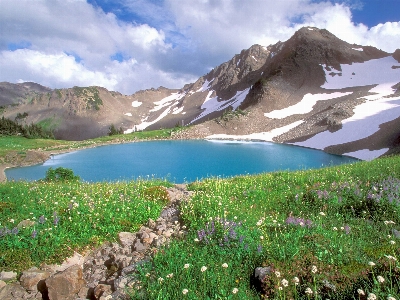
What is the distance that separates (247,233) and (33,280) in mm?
5450

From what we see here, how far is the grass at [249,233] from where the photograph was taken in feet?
16.6

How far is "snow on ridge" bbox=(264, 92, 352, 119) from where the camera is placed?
115m

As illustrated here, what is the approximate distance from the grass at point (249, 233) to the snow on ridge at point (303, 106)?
10637 centimetres

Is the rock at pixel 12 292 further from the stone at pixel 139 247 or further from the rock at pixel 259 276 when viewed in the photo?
the rock at pixel 259 276

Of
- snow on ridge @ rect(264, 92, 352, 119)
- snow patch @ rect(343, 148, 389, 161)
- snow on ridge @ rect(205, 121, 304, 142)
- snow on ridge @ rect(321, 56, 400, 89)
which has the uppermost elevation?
snow on ridge @ rect(321, 56, 400, 89)

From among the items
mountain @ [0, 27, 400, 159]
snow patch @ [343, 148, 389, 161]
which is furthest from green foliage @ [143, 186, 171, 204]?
snow patch @ [343, 148, 389, 161]

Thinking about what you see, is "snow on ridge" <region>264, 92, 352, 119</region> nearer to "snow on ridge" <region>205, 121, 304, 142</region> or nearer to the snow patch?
"snow on ridge" <region>205, 121, 304, 142</region>

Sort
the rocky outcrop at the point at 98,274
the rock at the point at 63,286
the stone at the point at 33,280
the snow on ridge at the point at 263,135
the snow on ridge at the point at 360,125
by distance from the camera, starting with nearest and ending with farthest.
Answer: the rocky outcrop at the point at 98,274 < the rock at the point at 63,286 < the stone at the point at 33,280 < the snow on ridge at the point at 360,125 < the snow on ridge at the point at 263,135

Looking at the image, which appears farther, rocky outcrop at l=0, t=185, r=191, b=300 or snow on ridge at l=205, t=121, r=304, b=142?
snow on ridge at l=205, t=121, r=304, b=142

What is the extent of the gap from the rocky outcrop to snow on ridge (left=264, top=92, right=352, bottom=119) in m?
111

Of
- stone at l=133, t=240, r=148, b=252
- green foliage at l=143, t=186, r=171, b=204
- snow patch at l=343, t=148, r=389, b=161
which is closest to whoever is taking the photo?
stone at l=133, t=240, r=148, b=252

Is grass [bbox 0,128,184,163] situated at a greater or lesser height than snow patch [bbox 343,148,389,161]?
greater

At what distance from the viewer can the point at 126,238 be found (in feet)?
29.6

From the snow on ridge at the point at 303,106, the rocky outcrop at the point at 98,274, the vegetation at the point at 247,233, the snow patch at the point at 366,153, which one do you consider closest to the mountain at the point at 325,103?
→ the snow on ridge at the point at 303,106
